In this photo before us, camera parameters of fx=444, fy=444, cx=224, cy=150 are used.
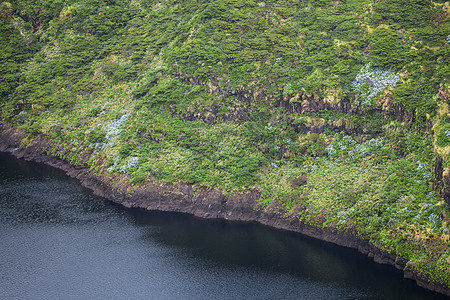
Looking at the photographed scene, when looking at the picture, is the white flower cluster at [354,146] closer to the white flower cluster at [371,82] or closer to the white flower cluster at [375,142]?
the white flower cluster at [375,142]

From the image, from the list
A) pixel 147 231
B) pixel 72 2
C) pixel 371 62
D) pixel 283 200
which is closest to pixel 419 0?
pixel 371 62

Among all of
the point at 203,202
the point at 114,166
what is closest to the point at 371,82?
the point at 203,202

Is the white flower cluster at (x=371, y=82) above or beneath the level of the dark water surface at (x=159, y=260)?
above

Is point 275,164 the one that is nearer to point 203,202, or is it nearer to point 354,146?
point 354,146

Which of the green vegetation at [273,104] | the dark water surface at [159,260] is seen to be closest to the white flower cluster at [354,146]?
the green vegetation at [273,104]

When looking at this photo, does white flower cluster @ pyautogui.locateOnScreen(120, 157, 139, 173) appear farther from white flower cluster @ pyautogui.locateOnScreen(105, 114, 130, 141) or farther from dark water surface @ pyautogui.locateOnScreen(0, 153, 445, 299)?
white flower cluster @ pyautogui.locateOnScreen(105, 114, 130, 141)

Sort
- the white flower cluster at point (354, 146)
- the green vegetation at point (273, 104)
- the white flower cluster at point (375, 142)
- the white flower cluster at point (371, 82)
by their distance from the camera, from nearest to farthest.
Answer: the green vegetation at point (273, 104) → the white flower cluster at point (375, 142) → the white flower cluster at point (354, 146) → the white flower cluster at point (371, 82)
